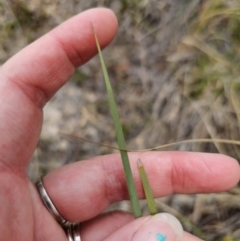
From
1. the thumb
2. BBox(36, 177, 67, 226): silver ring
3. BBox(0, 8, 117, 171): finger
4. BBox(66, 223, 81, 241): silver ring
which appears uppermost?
BBox(0, 8, 117, 171): finger

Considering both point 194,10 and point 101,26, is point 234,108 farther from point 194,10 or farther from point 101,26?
point 101,26

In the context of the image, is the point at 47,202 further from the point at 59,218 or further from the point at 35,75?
the point at 35,75

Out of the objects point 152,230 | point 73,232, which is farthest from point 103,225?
point 152,230

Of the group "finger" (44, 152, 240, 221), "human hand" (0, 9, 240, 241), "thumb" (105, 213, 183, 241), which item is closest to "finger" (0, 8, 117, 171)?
"human hand" (0, 9, 240, 241)

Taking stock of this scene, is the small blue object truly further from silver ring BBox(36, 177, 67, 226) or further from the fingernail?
silver ring BBox(36, 177, 67, 226)

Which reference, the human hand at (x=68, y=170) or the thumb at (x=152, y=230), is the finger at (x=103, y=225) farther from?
the thumb at (x=152, y=230)

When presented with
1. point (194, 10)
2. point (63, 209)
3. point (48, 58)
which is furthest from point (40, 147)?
point (194, 10)

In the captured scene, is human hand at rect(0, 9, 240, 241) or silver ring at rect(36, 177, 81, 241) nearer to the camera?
human hand at rect(0, 9, 240, 241)
